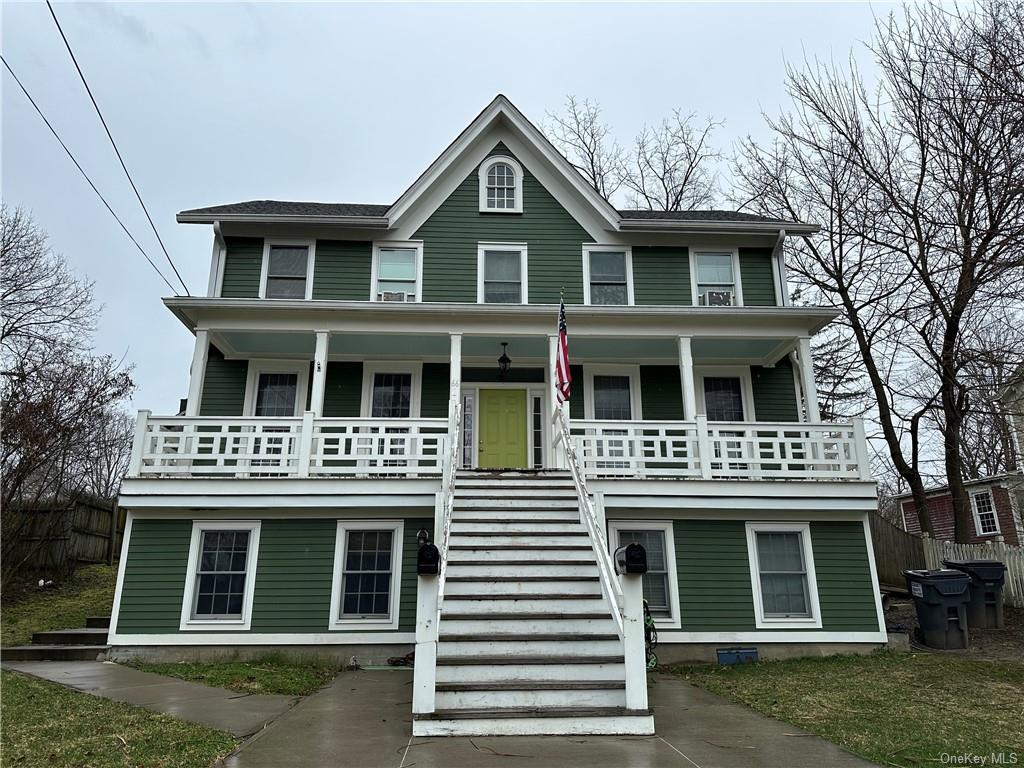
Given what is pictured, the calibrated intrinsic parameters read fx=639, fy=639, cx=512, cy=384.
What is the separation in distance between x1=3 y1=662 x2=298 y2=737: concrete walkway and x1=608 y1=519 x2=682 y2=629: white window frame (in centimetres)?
536

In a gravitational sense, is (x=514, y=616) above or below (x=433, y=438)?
below

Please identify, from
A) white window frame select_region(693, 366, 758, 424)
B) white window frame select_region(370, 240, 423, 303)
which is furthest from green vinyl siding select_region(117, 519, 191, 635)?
white window frame select_region(693, 366, 758, 424)

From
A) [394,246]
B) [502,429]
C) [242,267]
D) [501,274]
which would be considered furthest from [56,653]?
[501,274]

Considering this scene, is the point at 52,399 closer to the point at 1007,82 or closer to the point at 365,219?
the point at 365,219

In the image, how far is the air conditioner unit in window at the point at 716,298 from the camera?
44.3 feet

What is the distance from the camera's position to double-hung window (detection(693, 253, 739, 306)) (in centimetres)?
1353

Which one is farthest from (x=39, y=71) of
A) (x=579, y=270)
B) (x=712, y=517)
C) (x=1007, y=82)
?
(x=1007, y=82)

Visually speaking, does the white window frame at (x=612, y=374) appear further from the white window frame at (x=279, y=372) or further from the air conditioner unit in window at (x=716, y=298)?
the white window frame at (x=279, y=372)

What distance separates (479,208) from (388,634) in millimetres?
8667

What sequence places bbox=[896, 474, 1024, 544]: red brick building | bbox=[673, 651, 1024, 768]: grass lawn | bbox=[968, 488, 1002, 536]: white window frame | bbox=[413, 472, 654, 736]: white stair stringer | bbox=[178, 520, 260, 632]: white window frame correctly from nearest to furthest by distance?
bbox=[673, 651, 1024, 768]: grass lawn, bbox=[413, 472, 654, 736]: white stair stringer, bbox=[178, 520, 260, 632]: white window frame, bbox=[896, 474, 1024, 544]: red brick building, bbox=[968, 488, 1002, 536]: white window frame

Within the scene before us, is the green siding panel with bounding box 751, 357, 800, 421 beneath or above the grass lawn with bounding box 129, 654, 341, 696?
above

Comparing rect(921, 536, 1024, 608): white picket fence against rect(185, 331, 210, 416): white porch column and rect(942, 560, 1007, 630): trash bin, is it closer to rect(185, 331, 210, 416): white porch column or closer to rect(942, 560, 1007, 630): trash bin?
rect(942, 560, 1007, 630): trash bin

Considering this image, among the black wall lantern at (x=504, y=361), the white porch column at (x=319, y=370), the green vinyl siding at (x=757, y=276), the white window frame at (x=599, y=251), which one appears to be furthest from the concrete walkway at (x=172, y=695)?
the green vinyl siding at (x=757, y=276)

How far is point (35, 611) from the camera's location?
511 inches
